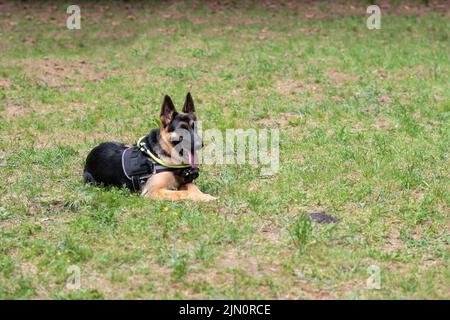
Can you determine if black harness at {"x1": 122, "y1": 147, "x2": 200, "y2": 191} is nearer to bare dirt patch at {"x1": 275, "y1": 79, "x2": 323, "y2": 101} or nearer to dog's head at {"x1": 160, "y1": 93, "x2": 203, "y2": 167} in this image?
dog's head at {"x1": 160, "y1": 93, "x2": 203, "y2": 167}

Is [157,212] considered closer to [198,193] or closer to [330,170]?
[198,193]

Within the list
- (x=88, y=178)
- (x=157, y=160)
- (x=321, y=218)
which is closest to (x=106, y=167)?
(x=88, y=178)

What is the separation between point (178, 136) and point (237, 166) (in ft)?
5.47

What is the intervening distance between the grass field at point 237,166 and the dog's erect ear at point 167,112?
3.20 feet

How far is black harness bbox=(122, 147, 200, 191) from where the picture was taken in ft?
28.2

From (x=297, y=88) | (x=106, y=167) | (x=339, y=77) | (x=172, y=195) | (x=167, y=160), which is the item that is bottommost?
(x=172, y=195)

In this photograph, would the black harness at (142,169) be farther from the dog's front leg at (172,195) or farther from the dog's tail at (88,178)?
the dog's tail at (88,178)

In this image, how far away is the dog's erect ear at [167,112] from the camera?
339 inches

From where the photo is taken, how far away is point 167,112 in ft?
28.5

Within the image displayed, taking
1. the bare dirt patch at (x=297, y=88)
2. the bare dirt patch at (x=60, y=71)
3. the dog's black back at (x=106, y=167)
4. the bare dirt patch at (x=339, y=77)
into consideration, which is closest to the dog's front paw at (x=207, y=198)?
the dog's black back at (x=106, y=167)

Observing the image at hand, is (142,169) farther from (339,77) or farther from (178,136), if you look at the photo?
(339,77)

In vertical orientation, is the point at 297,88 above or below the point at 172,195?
above
